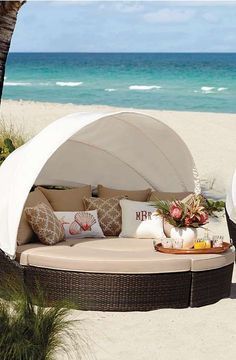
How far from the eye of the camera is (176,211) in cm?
734

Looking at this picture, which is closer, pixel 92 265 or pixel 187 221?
pixel 92 265

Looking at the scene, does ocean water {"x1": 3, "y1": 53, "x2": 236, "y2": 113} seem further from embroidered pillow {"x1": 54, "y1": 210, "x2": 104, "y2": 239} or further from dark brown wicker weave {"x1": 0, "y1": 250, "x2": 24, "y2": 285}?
dark brown wicker weave {"x1": 0, "y1": 250, "x2": 24, "y2": 285}

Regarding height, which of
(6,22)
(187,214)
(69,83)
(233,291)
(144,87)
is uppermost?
(6,22)

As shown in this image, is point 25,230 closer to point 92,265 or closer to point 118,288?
point 92,265

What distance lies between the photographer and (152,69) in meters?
62.1

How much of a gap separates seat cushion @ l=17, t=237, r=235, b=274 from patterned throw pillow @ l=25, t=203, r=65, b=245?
0.17 m

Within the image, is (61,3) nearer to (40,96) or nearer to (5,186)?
(40,96)

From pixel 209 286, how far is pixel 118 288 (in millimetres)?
774

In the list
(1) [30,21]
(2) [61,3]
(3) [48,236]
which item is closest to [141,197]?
(3) [48,236]

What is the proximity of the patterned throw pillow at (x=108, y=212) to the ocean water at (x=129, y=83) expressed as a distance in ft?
97.3

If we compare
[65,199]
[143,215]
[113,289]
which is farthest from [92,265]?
[65,199]

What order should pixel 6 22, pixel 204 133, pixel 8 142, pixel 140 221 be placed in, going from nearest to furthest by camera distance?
pixel 6 22 < pixel 140 221 < pixel 8 142 < pixel 204 133

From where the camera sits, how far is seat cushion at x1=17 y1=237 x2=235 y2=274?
6895 millimetres

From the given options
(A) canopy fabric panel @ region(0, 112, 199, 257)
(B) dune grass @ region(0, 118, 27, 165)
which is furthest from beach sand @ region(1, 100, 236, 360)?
(B) dune grass @ region(0, 118, 27, 165)
